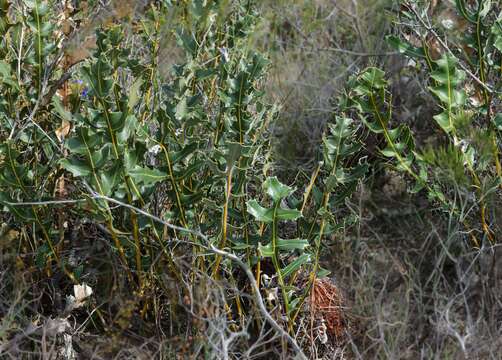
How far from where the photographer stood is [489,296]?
2498mm

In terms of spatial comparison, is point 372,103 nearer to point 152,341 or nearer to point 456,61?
point 456,61

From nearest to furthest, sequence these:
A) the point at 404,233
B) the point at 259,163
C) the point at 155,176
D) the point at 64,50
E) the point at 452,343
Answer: the point at 155,176
the point at 452,343
the point at 64,50
the point at 259,163
the point at 404,233

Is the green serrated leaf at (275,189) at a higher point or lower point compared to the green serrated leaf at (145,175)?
lower

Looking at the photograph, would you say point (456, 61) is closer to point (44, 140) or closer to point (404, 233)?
point (404, 233)

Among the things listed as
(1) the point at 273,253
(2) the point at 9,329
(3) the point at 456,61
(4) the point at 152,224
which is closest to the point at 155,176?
(4) the point at 152,224

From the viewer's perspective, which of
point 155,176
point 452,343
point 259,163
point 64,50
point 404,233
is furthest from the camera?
point 404,233

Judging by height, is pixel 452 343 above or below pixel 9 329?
below

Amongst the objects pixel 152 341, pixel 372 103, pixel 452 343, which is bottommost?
pixel 452 343

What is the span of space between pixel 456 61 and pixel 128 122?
3.37 feet

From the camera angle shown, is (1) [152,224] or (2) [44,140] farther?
(2) [44,140]

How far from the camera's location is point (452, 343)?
2.28m

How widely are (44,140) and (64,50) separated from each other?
30 cm

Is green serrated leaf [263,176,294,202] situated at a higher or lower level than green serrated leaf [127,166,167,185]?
lower

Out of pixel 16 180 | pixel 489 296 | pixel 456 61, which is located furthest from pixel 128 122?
pixel 489 296
